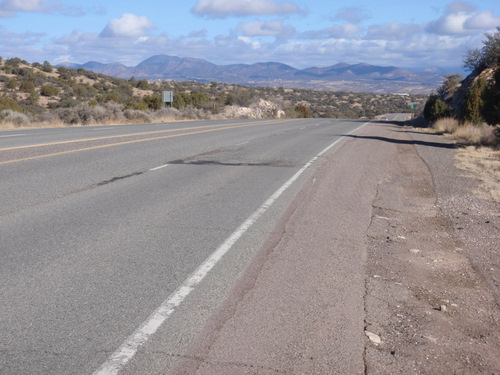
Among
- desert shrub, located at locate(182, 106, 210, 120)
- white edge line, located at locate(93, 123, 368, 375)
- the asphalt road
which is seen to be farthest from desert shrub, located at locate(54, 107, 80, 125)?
white edge line, located at locate(93, 123, 368, 375)

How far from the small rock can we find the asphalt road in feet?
4.42

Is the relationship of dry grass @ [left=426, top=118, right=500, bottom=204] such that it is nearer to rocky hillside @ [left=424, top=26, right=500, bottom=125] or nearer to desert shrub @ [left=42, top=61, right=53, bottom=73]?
rocky hillside @ [left=424, top=26, right=500, bottom=125]

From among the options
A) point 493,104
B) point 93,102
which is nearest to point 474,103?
point 493,104

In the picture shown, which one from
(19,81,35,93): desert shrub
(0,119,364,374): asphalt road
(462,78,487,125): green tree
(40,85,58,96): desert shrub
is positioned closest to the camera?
(0,119,364,374): asphalt road

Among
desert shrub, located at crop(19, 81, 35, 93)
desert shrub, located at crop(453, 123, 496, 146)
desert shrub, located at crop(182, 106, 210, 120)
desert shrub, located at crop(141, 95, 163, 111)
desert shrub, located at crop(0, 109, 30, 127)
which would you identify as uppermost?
desert shrub, located at crop(453, 123, 496, 146)

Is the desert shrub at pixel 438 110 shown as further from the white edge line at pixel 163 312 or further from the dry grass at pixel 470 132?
the white edge line at pixel 163 312

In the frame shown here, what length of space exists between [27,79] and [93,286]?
59745mm

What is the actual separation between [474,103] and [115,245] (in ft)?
85.2

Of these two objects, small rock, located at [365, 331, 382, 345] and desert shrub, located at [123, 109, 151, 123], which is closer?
small rock, located at [365, 331, 382, 345]

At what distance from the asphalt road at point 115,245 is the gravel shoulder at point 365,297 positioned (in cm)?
35

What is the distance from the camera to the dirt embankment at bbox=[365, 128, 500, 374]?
409 cm

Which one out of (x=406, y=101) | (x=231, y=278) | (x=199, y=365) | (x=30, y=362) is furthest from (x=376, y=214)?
(x=406, y=101)

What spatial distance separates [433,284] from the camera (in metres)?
5.71

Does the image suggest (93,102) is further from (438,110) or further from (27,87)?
(438,110)
